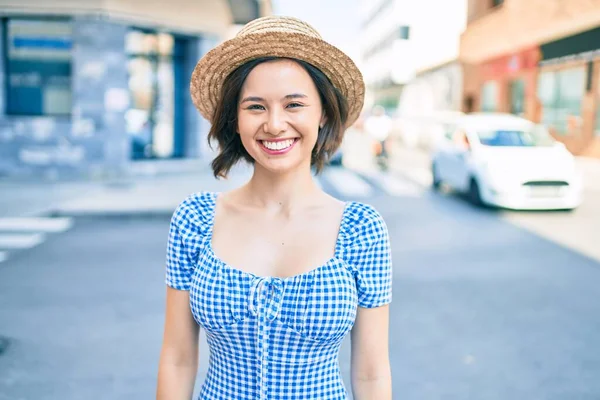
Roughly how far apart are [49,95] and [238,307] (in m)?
16.0

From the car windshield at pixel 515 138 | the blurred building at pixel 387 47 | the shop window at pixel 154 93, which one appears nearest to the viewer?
the car windshield at pixel 515 138

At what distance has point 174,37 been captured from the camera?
18.8 meters

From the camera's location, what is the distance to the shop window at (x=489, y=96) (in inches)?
1212

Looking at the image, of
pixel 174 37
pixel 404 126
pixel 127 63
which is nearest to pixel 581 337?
pixel 127 63

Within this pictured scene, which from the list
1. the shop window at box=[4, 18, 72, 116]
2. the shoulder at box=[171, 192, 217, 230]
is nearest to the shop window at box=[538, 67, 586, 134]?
the shop window at box=[4, 18, 72, 116]

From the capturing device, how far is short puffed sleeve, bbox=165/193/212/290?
5.90ft

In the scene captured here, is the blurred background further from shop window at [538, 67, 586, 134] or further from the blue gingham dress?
the blue gingham dress

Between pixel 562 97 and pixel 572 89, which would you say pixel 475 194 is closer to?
pixel 572 89

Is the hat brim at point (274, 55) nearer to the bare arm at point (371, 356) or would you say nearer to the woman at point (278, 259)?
the woman at point (278, 259)

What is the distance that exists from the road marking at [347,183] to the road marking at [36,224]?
18.4ft

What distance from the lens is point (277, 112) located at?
1.73 m

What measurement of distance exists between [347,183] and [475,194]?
3.88 meters

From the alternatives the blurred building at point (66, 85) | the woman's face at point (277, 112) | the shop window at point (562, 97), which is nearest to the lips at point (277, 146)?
the woman's face at point (277, 112)

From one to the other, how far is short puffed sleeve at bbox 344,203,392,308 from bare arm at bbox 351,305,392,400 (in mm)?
36
